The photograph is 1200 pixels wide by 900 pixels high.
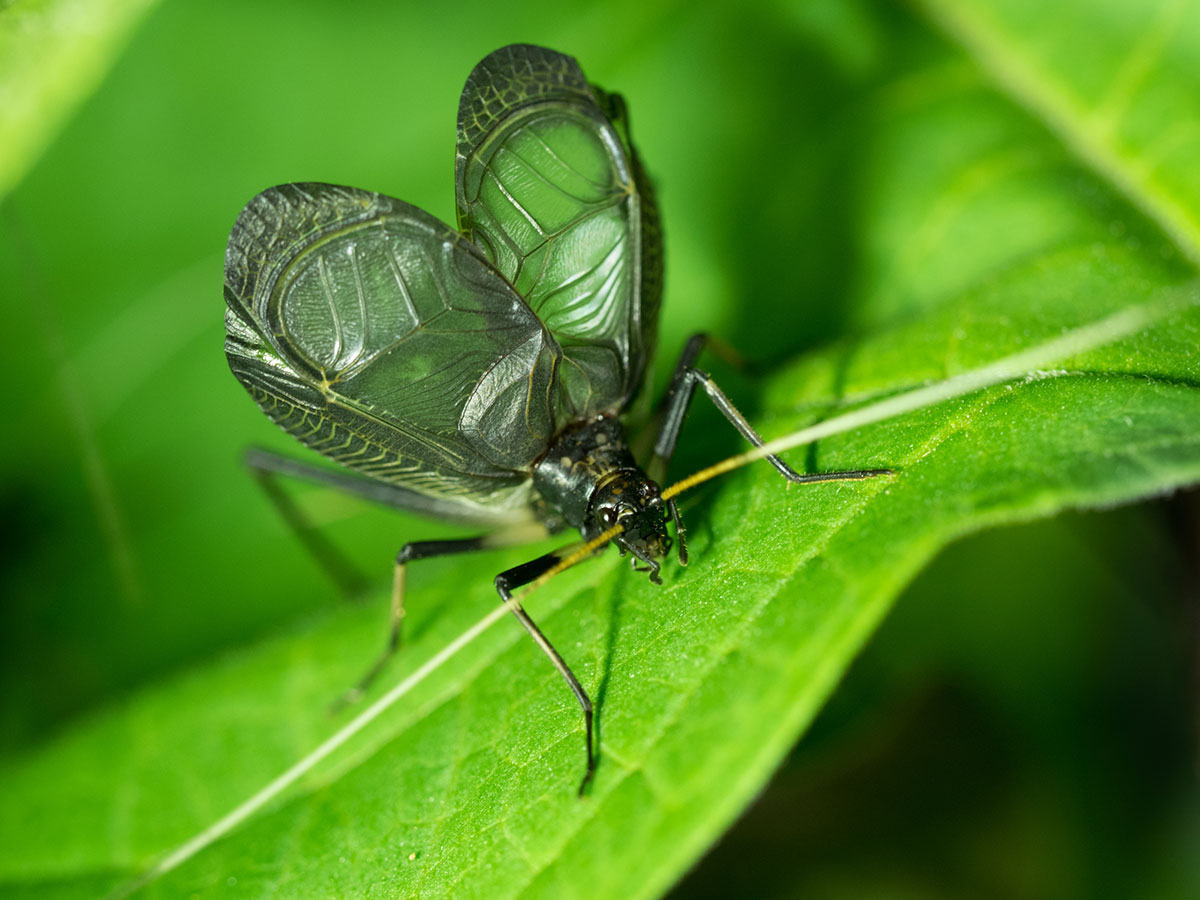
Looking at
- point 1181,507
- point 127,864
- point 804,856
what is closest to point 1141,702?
point 1181,507

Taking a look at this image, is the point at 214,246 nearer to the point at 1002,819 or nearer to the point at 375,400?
the point at 375,400

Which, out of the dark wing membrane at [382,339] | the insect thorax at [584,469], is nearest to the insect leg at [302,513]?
the dark wing membrane at [382,339]

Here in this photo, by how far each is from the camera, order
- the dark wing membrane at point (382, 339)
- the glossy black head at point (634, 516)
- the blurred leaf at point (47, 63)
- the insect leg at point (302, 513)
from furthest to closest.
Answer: the insect leg at point (302, 513)
the blurred leaf at point (47, 63)
the glossy black head at point (634, 516)
the dark wing membrane at point (382, 339)

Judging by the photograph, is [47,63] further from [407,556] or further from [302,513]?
[407,556]

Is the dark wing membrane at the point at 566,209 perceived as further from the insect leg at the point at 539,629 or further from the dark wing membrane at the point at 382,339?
the insect leg at the point at 539,629

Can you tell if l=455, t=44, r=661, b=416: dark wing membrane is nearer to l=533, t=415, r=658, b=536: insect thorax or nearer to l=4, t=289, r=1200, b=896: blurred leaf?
l=533, t=415, r=658, b=536: insect thorax

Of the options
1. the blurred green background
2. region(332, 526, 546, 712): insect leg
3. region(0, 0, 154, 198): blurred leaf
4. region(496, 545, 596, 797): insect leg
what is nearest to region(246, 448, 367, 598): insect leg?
the blurred green background

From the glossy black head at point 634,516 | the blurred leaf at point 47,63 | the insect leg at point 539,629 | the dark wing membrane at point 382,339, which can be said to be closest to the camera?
the insect leg at point 539,629
